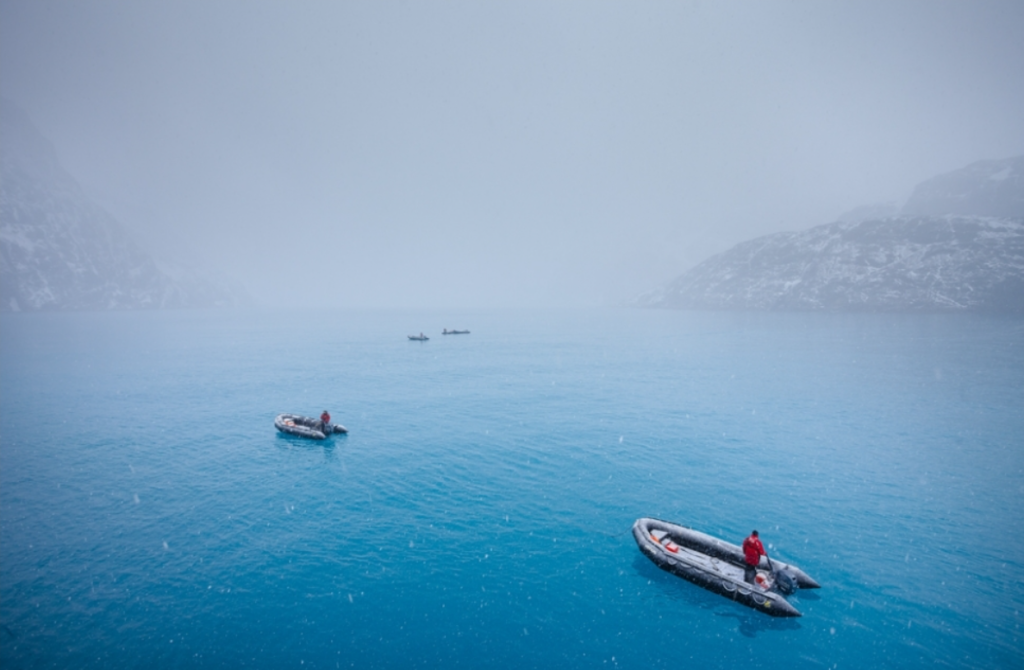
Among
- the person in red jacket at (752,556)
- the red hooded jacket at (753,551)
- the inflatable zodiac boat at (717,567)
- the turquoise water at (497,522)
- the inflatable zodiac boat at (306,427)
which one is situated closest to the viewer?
the turquoise water at (497,522)

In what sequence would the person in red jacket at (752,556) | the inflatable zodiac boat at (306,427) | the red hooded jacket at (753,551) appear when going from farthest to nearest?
the inflatable zodiac boat at (306,427), the red hooded jacket at (753,551), the person in red jacket at (752,556)

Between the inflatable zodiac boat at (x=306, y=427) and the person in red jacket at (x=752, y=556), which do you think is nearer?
the person in red jacket at (x=752, y=556)

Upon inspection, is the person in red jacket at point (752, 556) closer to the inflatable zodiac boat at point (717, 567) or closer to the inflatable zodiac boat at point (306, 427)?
the inflatable zodiac boat at point (717, 567)

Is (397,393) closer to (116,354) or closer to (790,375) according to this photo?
(790,375)

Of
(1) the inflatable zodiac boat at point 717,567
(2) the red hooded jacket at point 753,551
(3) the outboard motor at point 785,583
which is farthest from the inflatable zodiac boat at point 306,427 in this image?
(3) the outboard motor at point 785,583

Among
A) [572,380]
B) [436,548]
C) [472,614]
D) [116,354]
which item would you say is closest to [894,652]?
[472,614]

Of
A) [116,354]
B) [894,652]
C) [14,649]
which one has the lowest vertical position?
[894,652]

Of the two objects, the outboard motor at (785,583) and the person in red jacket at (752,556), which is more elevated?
the person in red jacket at (752,556)

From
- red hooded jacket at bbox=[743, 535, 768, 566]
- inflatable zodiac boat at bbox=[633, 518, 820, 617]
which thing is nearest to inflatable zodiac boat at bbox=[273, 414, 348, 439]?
inflatable zodiac boat at bbox=[633, 518, 820, 617]
